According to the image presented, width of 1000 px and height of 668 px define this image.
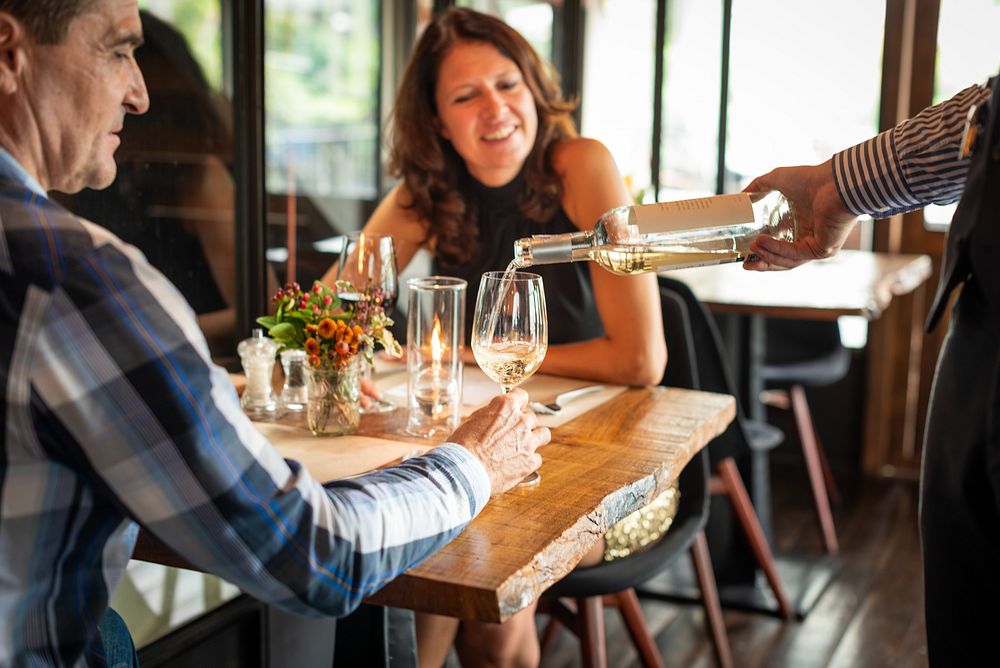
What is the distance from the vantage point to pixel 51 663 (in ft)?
3.18

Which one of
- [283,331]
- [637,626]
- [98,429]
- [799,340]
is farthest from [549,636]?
[98,429]

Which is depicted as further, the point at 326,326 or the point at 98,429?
the point at 326,326

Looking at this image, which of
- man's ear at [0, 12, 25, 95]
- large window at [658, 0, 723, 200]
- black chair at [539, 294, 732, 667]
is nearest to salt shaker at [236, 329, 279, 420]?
black chair at [539, 294, 732, 667]

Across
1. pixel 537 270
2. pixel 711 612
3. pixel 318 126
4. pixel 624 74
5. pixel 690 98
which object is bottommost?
pixel 711 612

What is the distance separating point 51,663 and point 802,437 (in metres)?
3.13

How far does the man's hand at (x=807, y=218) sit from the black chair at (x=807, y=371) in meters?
1.92

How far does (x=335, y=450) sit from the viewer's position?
1470mm

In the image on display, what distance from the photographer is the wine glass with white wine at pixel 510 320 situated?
4.82 ft

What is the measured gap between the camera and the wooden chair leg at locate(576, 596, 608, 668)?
2148mm

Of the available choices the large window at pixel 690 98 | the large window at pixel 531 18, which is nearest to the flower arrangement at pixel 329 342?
the large window at pixel 531 18

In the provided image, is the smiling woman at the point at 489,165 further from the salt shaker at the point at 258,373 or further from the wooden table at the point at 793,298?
the wooden table at the point at 793,298

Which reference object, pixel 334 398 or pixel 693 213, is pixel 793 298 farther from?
pixel 334 398

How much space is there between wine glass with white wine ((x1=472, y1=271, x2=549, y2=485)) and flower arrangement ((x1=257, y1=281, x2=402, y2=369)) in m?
0.17

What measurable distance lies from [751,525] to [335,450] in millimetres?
1803
